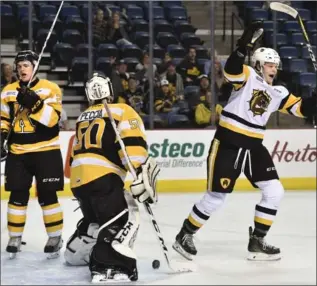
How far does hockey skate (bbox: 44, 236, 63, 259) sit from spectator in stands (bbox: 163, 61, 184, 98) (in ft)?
11.7

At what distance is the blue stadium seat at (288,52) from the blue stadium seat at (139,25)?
4.34 feet

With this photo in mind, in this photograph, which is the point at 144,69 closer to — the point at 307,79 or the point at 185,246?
the point at 307,79

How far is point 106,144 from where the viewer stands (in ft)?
11.5

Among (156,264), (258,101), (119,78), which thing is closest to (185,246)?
(156,264)

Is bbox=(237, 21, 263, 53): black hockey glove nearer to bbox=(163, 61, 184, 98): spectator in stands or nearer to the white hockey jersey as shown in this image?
the white hockey jersey

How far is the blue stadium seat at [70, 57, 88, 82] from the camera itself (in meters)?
7.52

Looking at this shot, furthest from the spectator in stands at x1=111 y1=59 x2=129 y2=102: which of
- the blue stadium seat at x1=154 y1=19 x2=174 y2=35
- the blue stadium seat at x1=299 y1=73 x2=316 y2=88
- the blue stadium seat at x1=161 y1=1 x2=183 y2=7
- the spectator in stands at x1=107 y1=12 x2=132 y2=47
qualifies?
the blue stadium seat at x1=299 y1=73 x2=316 y2=88

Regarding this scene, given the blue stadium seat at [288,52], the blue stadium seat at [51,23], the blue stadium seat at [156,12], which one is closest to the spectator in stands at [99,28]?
the blue stadium seat at [51,23]

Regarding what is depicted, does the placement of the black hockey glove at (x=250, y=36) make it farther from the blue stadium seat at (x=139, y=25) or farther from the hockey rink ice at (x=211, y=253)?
the blue stadium seat at (x=139, y=25)

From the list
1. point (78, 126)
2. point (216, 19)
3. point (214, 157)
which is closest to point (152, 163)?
point (78, 126)

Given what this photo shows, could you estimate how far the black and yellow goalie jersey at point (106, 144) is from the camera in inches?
136

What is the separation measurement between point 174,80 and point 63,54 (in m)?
1.05

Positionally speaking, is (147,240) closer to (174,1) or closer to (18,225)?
(18,225)

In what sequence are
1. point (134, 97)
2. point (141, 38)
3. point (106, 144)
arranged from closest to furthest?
1. point (106, 144)
2. point (134, 97)
3. point (141, 38)
